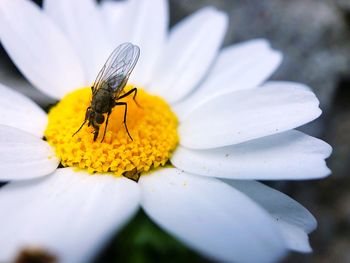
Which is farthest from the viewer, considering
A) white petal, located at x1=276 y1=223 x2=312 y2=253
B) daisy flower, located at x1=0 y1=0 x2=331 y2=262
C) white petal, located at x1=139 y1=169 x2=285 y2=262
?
white petal, located at x1=276 y1=223 x2=312 y2=253

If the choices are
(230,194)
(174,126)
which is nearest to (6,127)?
(174,126)

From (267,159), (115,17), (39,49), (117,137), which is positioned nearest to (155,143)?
(117,137)

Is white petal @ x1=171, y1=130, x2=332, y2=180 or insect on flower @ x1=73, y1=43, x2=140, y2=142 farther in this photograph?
insect on flower @ x1=73, y1=43, x2=140, y2=142

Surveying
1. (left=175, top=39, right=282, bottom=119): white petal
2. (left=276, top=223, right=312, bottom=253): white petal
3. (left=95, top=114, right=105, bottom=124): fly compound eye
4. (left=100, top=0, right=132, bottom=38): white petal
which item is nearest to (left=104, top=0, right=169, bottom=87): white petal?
(left=100, top=0, right=132, bottom=38): white petal

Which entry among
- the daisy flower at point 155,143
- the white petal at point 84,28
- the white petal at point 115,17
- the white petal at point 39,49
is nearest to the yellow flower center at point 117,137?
the daisy flower at point 155,143

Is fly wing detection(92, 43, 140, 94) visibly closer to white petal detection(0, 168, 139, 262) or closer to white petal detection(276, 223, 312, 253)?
white petal detection(0, 168, 139, 262)

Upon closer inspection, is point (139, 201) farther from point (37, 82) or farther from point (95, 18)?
point (95, 18)
